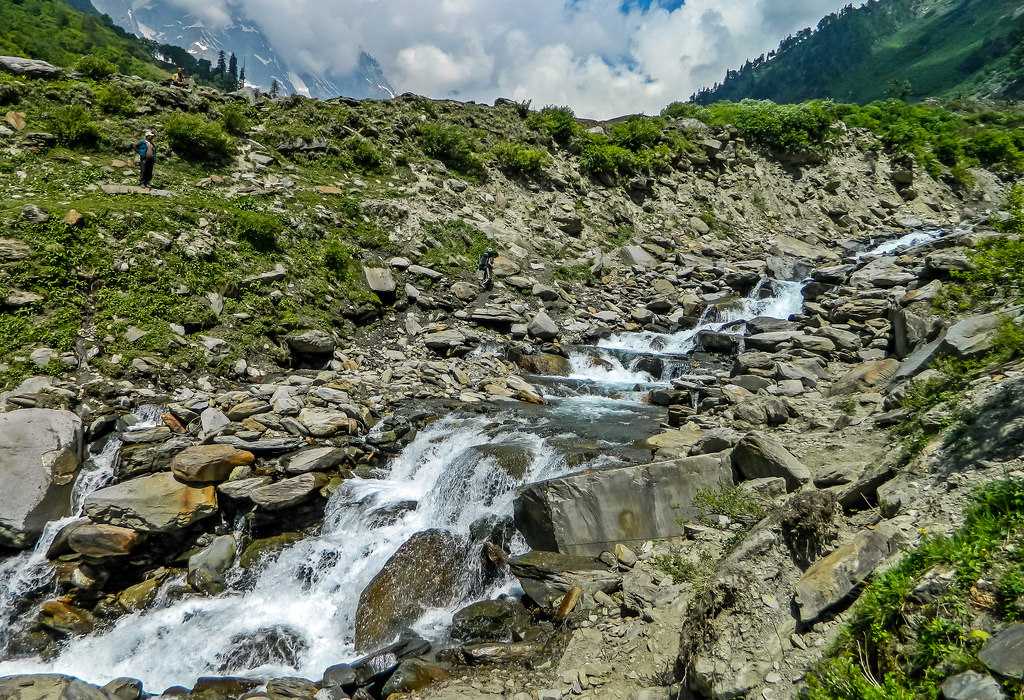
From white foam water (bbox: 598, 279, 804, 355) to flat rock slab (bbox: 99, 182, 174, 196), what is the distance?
15.4 meters

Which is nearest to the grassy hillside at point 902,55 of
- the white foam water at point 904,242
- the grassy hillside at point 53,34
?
the white foam water at point 904,242

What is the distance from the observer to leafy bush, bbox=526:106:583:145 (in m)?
30.6

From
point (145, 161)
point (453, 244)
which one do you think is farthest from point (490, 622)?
point (145, 161)

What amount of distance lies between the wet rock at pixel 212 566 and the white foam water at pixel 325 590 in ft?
0.72

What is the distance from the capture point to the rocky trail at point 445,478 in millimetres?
5617

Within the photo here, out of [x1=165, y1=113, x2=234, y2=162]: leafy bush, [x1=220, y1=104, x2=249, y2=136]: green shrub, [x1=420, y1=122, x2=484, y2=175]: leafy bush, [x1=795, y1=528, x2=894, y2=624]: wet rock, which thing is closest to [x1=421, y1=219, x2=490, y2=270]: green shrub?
[x1=420, y1=122, x2=484, y2=175]: leafy bush

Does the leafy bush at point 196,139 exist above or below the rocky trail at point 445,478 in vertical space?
above

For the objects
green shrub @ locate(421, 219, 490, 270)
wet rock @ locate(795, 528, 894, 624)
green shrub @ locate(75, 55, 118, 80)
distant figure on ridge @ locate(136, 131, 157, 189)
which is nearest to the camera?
wet rock @ locate(795, 528, 894, 624)

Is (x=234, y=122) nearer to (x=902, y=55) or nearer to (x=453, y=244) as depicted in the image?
(x=453, y=244)

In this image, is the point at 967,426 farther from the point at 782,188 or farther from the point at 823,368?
the point at 782,188

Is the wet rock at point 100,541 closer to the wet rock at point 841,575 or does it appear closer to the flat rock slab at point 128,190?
the wet rock at point 841,575

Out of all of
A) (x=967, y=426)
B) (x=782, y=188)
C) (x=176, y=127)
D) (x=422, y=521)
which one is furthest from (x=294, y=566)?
(x=782, y=188)

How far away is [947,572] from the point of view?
12.3 ft

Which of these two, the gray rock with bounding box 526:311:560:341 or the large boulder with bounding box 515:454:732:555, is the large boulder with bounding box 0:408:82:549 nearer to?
the large boulder with bounding box 515:454:732:555
